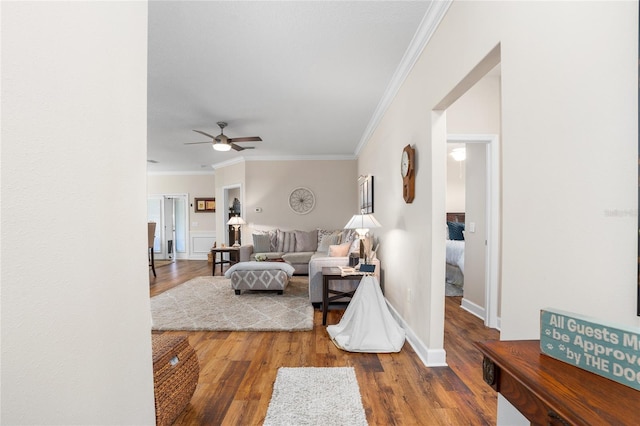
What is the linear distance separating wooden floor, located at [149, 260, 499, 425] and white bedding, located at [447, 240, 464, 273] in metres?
1.57

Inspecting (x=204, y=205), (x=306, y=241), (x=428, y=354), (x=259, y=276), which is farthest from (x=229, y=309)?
(x=204, y=205)

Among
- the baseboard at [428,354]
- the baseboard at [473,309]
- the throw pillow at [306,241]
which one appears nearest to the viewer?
the baseboard at [428,354]

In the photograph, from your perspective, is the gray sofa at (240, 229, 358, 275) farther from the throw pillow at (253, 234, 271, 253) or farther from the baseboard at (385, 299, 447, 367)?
the baseboard at (385, 299, 447, 367)

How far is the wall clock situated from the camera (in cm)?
283

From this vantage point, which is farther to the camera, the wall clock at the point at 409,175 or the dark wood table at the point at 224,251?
the dark wood table at the point at 224,251

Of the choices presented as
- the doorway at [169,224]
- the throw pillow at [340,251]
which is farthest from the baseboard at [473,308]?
the doorway at [169,224]

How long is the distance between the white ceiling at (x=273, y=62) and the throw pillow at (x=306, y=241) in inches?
101

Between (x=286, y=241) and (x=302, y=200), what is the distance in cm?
111

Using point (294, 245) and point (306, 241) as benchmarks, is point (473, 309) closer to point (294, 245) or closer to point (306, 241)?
point (306, 241)

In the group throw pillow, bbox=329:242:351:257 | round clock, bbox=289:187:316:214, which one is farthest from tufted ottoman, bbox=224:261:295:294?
round clock, bbox=289:187:316:214

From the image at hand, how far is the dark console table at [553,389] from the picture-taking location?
630 millimetres

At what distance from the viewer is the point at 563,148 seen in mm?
1142

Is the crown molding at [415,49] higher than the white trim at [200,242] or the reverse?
higher

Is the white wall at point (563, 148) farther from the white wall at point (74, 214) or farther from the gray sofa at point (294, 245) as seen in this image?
the gray sofa at point (294, 245)
